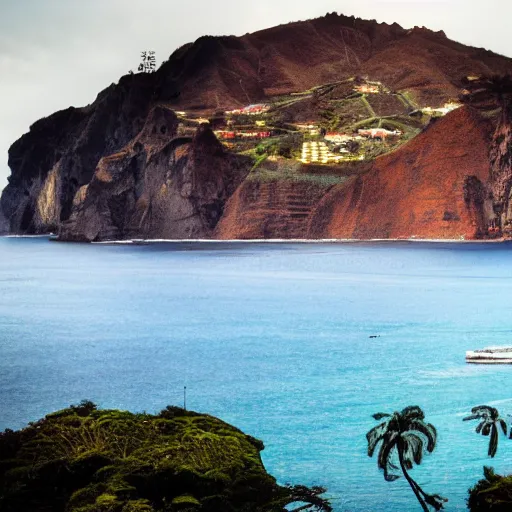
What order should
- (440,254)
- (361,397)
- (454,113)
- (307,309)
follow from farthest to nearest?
1. (454,113)
2. (440,254)
3. (307,309)
4. (361,397)

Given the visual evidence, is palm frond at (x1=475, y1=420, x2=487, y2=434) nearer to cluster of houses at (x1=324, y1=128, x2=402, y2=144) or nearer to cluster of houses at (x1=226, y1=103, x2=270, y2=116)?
cluster of houses at (x1=324, y1=128, x2=402, y2=144)

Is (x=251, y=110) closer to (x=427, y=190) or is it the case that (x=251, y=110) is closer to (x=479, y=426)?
(x=427, y=190)

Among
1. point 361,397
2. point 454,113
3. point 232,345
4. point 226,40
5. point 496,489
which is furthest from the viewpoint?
point 226,40

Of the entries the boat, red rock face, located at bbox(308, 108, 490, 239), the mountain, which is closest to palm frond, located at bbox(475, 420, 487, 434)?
the boat

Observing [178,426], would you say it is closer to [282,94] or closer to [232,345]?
[232,345]

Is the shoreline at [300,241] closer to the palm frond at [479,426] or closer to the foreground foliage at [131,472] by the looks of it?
the palm frond at [479,426]

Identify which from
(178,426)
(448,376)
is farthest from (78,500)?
(448,376)
